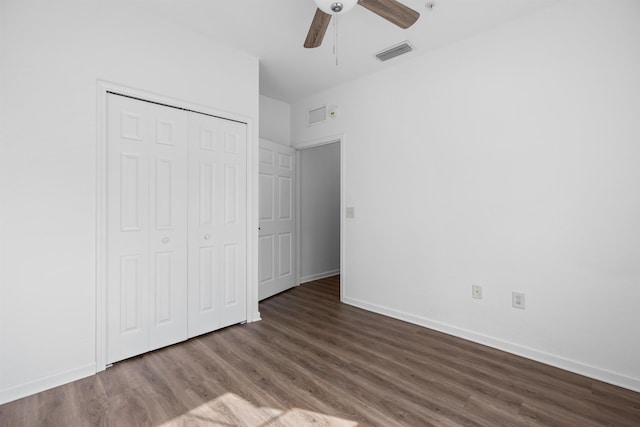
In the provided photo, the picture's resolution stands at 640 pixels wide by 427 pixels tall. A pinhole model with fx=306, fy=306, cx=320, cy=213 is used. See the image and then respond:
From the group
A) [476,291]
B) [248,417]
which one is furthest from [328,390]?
[476,291]

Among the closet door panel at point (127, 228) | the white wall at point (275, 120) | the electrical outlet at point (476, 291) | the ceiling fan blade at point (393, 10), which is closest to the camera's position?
the ceiling fan blade at point (393, 10)

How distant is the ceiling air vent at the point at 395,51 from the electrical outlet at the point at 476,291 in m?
2.31

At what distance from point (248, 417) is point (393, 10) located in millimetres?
2641

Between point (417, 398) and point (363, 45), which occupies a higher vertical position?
point (363, 45)

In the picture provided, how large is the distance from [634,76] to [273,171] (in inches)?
134

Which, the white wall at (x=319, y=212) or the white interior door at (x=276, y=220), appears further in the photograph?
the white wall at (x=319, y=212)

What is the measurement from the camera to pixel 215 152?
9.46ft

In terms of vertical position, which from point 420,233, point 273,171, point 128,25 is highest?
point 128,25

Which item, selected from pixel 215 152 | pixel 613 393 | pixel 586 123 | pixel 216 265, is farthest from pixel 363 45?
pixel 613 393

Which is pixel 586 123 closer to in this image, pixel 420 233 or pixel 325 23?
pixel 420 233

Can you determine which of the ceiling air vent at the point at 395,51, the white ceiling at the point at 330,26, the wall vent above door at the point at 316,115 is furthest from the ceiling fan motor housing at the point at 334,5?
the wall vent above door at the point at 316,115

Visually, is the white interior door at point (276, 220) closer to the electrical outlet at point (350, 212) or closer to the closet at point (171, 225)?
the closet at point (171, 225)

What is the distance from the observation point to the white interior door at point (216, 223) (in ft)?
9.02

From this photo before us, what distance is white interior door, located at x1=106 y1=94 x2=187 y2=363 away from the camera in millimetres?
2295
